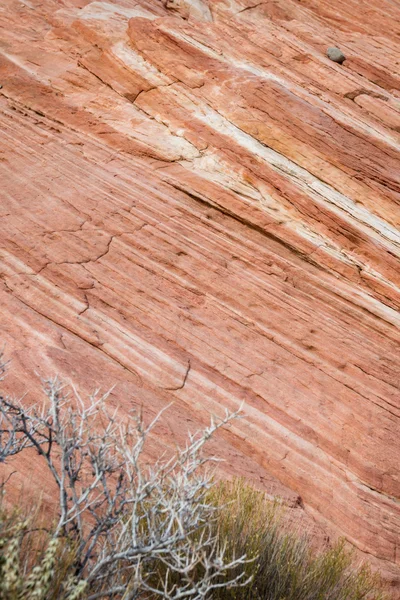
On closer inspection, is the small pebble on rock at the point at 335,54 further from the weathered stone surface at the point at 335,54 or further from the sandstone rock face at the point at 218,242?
the sandstone rock face at the point at 218,242

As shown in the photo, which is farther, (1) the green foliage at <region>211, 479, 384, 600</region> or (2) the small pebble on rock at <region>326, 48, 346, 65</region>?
(2) the small pebble on rock at <region>326, 48, 346, 65</region>

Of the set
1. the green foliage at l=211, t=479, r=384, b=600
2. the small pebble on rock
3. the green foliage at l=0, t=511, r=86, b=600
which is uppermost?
the small pebble on rock

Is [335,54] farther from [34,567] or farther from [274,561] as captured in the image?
[34,567]

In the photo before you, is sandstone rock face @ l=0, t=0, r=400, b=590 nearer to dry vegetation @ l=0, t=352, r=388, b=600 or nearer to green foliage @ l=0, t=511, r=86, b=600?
dry vegetation @ l=0, t=352, r=388, b=600

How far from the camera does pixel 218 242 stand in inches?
312

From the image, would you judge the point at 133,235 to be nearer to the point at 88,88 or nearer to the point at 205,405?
the point at 205,405

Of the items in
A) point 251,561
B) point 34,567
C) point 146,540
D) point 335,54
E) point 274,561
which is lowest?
point 274,561

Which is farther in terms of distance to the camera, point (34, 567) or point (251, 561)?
point (251, 561)

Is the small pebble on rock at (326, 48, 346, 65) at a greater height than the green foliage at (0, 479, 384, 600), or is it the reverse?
the small pebble on rock at (326, 48, 346, 65)

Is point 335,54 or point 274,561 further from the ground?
point 335,54

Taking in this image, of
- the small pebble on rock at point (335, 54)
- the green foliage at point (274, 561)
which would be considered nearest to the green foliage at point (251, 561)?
the green foliage at point (274, 561)

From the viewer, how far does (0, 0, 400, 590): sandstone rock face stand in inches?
247

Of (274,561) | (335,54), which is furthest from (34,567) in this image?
(335,54)

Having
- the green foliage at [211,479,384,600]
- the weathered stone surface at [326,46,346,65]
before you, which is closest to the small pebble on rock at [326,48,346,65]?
the weathered stone surface at [326,46,346,65]
